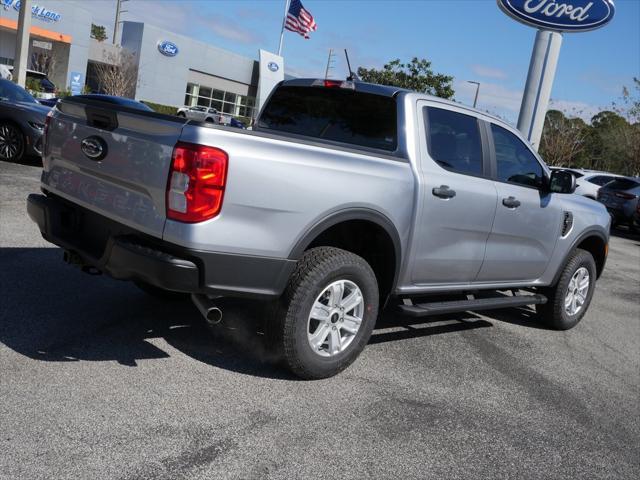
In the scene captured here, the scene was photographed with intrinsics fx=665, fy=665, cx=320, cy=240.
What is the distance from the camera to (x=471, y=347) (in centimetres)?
555

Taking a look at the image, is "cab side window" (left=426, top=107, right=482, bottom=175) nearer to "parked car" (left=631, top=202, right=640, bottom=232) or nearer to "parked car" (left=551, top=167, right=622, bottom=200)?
"parked car" (left=631, top=202, right=640, bottom=232)

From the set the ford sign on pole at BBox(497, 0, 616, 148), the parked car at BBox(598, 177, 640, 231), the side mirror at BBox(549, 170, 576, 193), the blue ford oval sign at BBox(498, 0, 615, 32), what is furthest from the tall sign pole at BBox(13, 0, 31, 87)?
the side mirror at BBox(549, 170, 576, 193)

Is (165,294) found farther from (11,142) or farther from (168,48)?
(168,48)

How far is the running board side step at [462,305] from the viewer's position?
4.65 m

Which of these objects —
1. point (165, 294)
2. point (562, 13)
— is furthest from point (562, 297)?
point (562, 13)

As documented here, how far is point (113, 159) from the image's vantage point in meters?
3.83

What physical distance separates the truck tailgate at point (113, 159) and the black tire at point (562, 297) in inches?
169

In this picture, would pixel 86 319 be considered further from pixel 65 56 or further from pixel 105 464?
pixel 65 56

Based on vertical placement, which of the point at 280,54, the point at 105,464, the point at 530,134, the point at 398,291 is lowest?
the point at 105,464

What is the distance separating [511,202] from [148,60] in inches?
2027

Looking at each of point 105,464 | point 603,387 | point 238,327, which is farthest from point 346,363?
point 603,387

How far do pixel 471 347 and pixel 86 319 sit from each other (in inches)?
120

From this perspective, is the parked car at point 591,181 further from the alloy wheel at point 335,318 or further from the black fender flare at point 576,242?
the alloy wheel at point 335,318

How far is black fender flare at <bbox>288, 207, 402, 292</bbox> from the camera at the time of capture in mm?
3859
